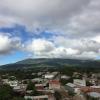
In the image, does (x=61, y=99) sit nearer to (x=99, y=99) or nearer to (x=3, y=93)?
(x=99, y=99)

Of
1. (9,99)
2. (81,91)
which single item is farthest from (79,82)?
(9,99)

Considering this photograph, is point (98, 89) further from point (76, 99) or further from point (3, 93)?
point (3, 93)

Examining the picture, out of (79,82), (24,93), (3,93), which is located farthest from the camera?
(79,82)

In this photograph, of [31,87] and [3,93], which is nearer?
[3,93]

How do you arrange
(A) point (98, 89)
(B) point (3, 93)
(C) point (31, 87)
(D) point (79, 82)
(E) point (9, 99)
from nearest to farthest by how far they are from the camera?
(E) point (9, 99), (B) point (3, 93), (C) point (31, 87), (A) point (98, 89), (D) point (79, 82)

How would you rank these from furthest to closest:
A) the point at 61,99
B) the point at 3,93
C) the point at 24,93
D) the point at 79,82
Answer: the point at 79,82 → the point at 24,93 → the point at 61,99 → the point at 3,93

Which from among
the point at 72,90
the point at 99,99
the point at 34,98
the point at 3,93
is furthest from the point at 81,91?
the point at 3,93

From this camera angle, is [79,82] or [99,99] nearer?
[99,99]

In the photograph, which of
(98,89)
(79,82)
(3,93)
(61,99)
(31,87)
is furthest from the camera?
(79,82)

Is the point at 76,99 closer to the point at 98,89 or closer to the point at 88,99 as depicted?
the point at 88,99
